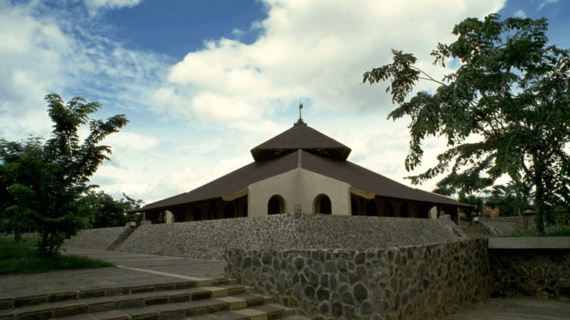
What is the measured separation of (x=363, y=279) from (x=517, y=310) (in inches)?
178

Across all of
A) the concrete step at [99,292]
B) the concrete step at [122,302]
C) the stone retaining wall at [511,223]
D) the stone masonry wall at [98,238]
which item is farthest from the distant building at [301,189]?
the concrete step at [122,302]

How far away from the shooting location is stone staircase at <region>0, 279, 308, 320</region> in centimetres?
513

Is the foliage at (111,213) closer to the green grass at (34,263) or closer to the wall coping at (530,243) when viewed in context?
the green grass at (34,263)

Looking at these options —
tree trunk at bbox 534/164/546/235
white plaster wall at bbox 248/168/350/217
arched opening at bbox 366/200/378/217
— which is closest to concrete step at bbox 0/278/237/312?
tree trunk at bbox 534/164/546/235

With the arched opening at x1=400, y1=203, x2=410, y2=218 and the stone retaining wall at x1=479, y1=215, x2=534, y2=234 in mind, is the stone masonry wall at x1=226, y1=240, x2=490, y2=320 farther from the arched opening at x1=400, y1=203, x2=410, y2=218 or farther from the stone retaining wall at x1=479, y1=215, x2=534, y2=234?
the stone retaining wall at x1=479, y1=215, x2=534, y2=234

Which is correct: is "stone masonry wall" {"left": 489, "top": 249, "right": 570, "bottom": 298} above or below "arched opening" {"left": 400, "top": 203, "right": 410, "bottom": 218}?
below

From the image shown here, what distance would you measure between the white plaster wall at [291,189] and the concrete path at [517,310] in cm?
1129

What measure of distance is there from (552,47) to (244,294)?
14083 millimetres

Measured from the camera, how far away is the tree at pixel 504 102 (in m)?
11.3

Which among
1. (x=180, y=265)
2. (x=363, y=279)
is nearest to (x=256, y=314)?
(x=363, y=279)

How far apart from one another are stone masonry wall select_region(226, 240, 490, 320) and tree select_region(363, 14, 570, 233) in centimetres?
595

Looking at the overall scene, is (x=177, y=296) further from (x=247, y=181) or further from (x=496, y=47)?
(x=247, y=181)

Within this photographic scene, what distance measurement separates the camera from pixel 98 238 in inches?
1016

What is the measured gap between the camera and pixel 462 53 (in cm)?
1379
